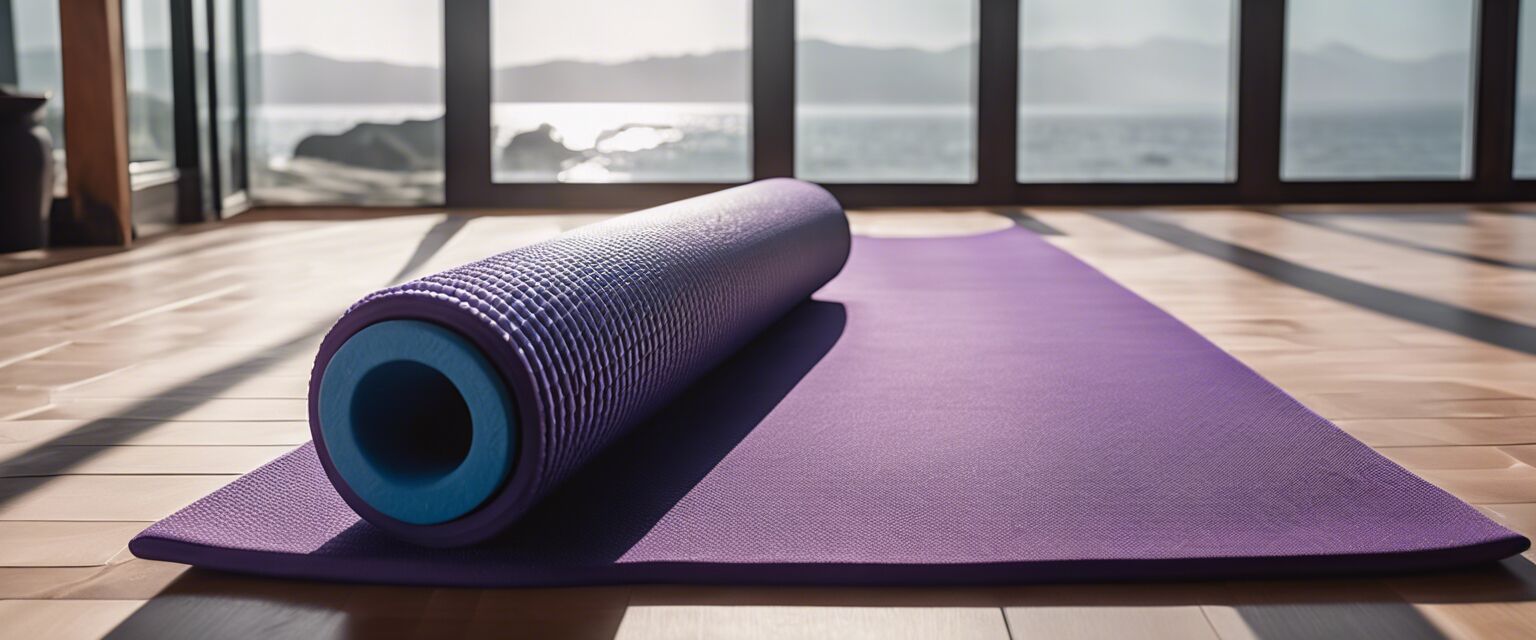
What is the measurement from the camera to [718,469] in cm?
138

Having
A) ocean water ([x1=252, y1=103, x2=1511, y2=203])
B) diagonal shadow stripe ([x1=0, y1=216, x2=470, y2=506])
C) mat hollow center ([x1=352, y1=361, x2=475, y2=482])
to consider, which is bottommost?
diagonal shadow stripe ([x1=0, y1=216, x2=470, y2=506])

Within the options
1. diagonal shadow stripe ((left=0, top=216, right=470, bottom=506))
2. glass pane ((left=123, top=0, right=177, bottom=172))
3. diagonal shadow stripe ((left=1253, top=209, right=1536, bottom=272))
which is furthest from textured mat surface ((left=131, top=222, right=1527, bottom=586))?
glass pane ((left=123, top=0, right=177, bottom=172))

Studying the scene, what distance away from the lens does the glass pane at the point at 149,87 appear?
4.16 metres

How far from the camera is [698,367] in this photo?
5.48 feet

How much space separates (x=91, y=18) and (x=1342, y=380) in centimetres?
338

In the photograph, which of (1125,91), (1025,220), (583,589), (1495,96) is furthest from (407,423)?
(1495,96)

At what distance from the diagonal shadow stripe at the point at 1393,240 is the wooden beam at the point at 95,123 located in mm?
3724

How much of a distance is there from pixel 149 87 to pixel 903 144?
2923 millimetres

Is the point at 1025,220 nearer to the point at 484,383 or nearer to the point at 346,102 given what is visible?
the point at 346,102

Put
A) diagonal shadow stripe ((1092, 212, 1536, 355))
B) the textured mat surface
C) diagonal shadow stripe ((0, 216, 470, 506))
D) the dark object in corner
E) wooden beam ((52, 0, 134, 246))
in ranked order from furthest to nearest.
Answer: wooden beam ((52, 0, 134, 246)), the dark object in corner, diagonal shadow stripe ((1092, 212, 1536, 355)), diagonal shadow stripe ((0, 216, 470, 506)), the textured mat surface

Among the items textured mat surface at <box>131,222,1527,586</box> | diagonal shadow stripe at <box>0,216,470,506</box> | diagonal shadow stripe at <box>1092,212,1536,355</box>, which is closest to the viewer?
textured mat surface at <box>131,222,1527,586</box>

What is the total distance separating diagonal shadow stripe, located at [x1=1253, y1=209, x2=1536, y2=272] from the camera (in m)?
3.36

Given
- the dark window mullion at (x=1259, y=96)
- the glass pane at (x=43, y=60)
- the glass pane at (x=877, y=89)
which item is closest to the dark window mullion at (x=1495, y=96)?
the dark window mullion at (x=1259, y=96)

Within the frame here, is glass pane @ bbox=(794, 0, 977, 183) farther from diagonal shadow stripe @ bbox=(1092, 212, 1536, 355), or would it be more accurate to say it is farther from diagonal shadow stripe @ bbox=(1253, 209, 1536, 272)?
diagonal shadow stripe @ bbox=(1092, 212, 1536, 355)
